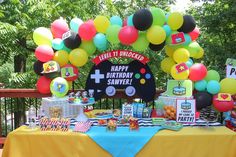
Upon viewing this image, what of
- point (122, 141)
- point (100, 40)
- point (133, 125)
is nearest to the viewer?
point (122, 141)

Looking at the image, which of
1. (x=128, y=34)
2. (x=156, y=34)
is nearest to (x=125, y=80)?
(x=128, y=34)

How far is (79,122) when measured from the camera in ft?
11.1

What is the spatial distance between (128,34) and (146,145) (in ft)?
4.75

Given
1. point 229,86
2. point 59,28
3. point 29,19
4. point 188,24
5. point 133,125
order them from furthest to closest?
1. point 29,19
2. point 59,28
3. point 188,24
4. point 229,86
5. point 133,125

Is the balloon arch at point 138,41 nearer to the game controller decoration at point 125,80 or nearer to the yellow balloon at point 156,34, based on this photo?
the yellow balloon at point 156,34

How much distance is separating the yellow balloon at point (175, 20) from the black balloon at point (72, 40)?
3.91 feet

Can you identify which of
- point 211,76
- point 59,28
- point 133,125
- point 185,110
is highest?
point 59,28

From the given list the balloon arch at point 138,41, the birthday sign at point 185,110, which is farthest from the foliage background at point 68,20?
the birthday sign at point 185,110

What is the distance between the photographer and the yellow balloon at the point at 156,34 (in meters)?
3.76

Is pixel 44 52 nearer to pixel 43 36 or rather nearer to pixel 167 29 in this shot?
pixel 43 36

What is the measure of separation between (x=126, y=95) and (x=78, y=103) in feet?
3.52

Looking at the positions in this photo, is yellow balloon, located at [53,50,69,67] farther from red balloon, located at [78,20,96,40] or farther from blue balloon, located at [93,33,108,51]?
blue balloon, located at [93,33,108,51]

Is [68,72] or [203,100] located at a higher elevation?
[68,72]

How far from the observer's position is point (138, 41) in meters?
3.98
